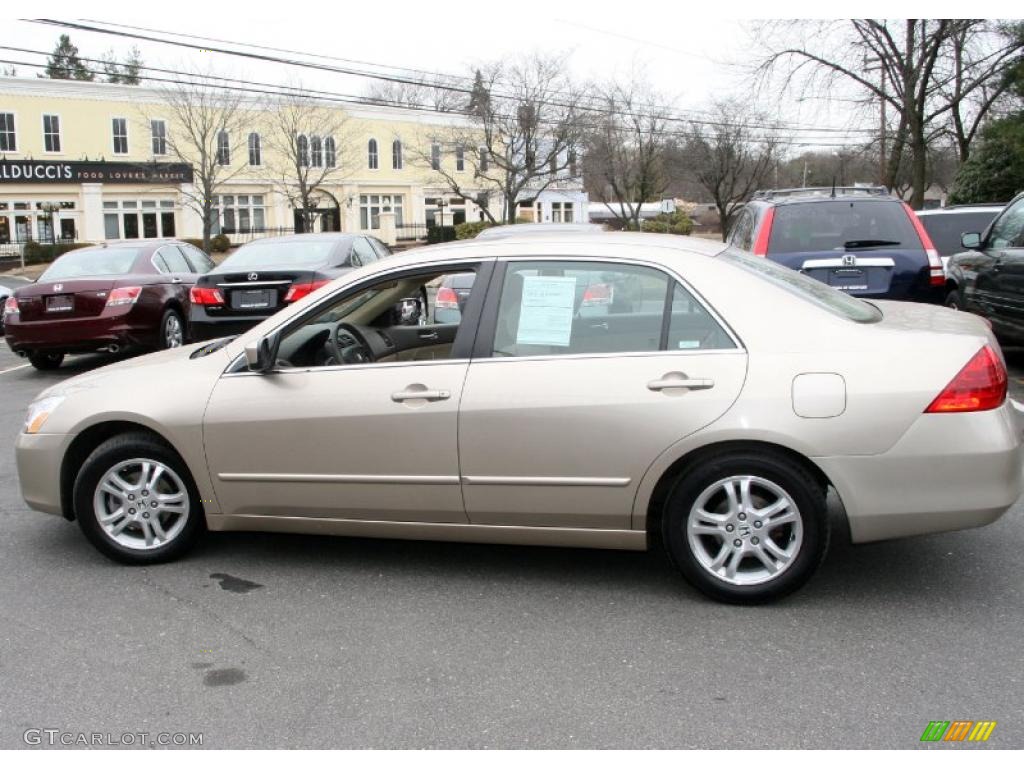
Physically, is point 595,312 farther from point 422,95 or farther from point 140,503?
point 422,95

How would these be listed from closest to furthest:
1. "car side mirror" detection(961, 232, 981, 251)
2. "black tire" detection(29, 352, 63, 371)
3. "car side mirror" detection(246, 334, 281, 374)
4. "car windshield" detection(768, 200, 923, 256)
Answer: "car side mirror" detection(246, 334, 281, 374) → "car windshield" detection(768, 200, 923, 256) → "car side mirror" detection(961, 232, 981, 251) → "black tire" detection(29, 352, 63, 371)

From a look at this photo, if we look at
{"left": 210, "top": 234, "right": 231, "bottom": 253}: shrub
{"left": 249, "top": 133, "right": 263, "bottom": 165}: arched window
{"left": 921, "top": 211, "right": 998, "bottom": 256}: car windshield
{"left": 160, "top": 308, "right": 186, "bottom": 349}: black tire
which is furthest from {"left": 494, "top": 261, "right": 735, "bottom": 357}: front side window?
{"left": 249, "top": 133, "right": 263, "bottom": 165}: arched window

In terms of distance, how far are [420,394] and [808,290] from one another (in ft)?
6.14

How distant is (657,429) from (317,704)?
1.73m

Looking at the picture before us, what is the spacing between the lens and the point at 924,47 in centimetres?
2633

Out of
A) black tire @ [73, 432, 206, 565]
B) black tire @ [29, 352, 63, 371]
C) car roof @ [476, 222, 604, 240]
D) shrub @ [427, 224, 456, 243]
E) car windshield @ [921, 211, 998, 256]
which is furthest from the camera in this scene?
shrub @ [427, 224, 456, 243]

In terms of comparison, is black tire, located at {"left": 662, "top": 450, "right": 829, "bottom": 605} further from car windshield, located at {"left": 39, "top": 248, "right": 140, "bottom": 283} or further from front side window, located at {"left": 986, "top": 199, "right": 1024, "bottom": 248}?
car windshield, located at {"left": 39, "top": 248, "right": 140, "bottom": 283}

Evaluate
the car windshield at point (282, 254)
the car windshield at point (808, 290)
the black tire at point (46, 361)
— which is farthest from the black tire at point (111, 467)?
the black tire at point (46, 361)

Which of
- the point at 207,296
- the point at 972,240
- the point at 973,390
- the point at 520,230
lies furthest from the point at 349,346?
the point at 972,240

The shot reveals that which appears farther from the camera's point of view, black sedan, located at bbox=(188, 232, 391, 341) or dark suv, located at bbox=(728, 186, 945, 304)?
black sedan, located at bbox=(188, 232, 391, 341)

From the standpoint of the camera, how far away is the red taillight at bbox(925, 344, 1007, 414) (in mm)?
3922

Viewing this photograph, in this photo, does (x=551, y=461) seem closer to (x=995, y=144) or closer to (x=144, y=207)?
(x=995, y=144)

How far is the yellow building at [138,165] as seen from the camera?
4641 centimetres

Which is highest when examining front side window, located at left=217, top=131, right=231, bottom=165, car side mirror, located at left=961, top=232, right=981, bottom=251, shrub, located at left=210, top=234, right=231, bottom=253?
front side window, located at left=217, top=131, right=231, bottom=165
